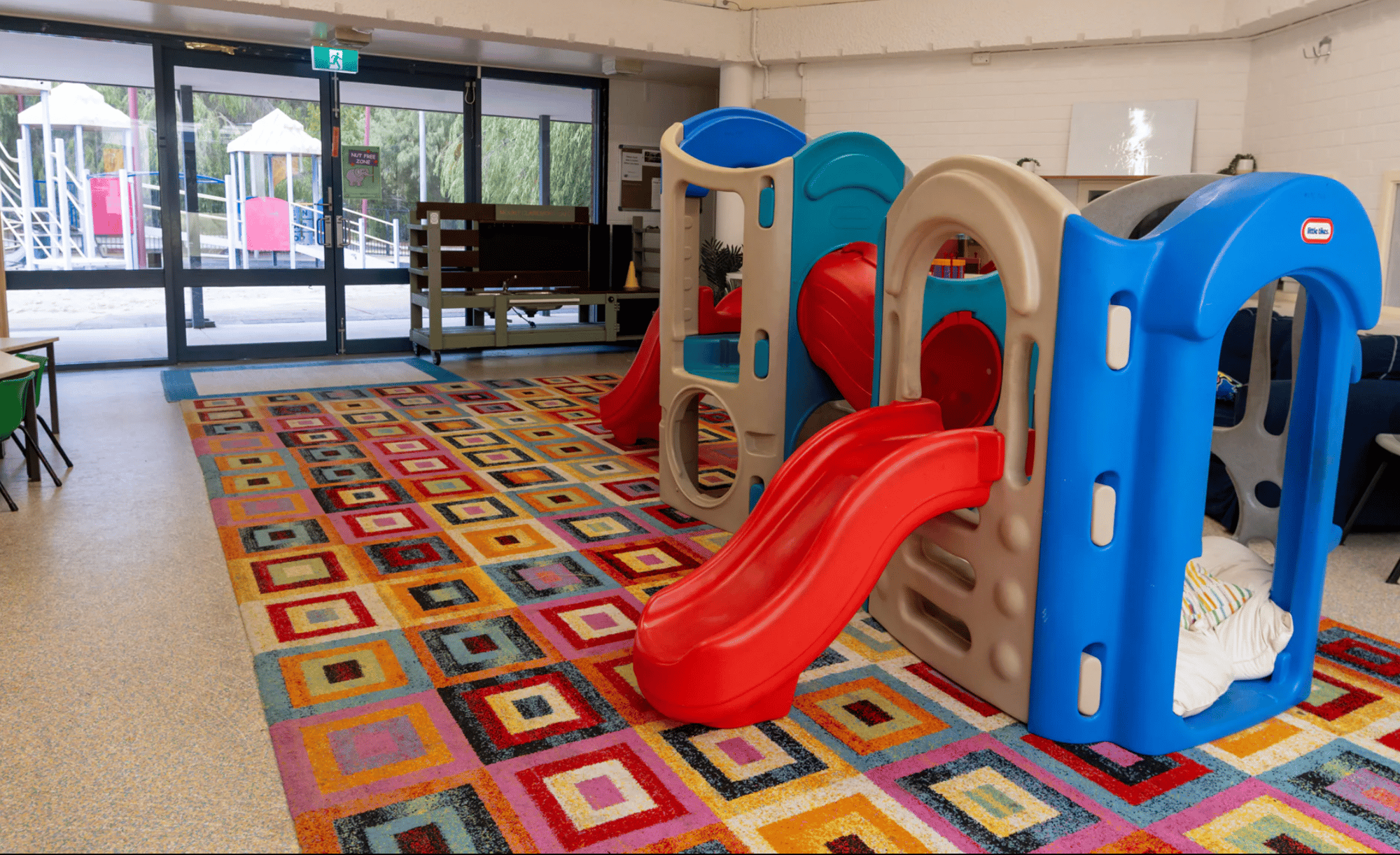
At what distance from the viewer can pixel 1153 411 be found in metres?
2.27

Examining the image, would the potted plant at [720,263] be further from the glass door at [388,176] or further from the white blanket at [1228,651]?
the white blanket at [1228,651]

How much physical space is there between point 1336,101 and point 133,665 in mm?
6917

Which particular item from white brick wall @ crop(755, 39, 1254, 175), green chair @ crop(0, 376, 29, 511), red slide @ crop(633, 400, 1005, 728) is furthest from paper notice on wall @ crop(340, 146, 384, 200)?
red slide @ crop(633, 400, 1005, 728)

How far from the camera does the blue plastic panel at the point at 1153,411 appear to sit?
7.28ft

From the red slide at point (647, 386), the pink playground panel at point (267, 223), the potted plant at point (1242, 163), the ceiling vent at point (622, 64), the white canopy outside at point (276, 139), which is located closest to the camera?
the red slide at point (647, 386)

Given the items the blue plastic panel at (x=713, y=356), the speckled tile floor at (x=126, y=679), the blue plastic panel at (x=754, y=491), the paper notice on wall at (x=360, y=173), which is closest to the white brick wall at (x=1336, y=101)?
the blue plastic panel at (x=713, y=356)

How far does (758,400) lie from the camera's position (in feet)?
12.6

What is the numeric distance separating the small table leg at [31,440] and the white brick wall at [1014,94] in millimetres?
5760

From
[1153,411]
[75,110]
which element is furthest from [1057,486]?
[75,110]

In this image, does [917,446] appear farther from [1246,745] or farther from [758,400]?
[758,400]

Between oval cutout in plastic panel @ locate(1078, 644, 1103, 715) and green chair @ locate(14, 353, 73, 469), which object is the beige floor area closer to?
green chair @ locate(14, 353, 73, 469)

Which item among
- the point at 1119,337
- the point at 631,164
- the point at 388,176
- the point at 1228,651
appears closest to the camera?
the point at 1119,337

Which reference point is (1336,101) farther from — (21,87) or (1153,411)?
(21,87)

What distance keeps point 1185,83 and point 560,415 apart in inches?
197
